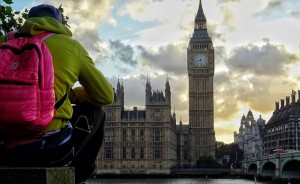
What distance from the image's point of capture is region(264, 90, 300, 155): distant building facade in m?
84.1

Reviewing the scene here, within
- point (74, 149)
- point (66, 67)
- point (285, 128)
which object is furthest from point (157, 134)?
point (66, 67)

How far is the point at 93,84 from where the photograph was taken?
3072 mm

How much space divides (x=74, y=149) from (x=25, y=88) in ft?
1.94

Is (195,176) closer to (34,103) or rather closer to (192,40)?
(192,40)

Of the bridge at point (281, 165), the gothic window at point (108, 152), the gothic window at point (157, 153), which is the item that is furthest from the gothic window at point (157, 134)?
the bridge at point (281, 165)

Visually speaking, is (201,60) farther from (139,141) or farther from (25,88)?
(25,88)

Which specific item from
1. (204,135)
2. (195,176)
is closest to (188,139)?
(204,135)

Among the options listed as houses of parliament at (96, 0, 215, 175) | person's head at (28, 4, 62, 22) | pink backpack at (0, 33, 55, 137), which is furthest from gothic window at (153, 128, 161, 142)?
pink backpack at (0, 33, 55, 137)

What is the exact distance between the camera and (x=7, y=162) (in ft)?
8.98

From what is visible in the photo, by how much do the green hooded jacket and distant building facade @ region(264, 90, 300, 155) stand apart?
3295 inches

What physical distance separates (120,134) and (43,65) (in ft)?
260

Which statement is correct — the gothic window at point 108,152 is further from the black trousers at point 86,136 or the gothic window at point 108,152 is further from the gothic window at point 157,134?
the black trousers at point 86,136

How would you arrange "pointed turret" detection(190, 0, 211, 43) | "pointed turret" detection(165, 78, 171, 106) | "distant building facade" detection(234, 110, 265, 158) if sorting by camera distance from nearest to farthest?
"pointed turret" detection(165, 78, 171, 106), "pointed turret" detection(190, 0, 211, 43), "distant building facade" detection(234, 110, 265, 158)

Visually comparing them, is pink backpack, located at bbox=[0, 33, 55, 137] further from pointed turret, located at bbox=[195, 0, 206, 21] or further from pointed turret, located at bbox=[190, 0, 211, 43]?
pointed turret, located at bbox=[195, 0, 206, 21]
